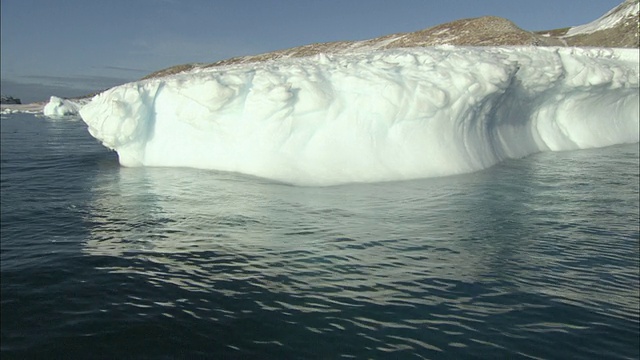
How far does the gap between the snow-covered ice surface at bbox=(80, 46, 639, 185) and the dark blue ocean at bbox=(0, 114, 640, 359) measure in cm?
182

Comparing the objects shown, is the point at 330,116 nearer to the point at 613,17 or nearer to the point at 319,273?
the point at 319,273

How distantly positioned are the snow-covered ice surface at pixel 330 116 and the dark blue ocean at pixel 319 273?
Answer: 182 cm

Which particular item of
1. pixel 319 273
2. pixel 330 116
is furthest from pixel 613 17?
pixel 319 273

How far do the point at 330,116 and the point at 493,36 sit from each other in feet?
154

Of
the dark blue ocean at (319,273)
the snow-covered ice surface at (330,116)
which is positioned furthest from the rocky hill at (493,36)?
the dark blue ocean at (319,273)

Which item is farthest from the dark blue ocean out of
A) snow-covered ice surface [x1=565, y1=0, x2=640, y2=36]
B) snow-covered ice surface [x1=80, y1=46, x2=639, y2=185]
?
snow-covered ice surface [x1=565, y1=0, x2=640, y2=36]

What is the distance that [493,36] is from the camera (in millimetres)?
52969

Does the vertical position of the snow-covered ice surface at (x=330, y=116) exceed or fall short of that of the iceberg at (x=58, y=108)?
it falls short

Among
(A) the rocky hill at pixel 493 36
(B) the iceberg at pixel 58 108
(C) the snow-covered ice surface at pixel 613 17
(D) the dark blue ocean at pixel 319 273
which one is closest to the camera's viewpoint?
(D) the dark blue ocean at pixel 319 273

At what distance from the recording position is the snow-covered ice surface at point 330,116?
488 inches

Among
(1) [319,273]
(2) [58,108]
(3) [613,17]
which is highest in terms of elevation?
(3) [613,17]

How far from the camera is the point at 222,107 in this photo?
42.7 ft

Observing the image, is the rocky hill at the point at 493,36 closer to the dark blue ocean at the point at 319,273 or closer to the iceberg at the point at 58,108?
the iceberg at the point at 58,108

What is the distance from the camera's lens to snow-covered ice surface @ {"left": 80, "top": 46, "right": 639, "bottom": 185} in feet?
40.7
